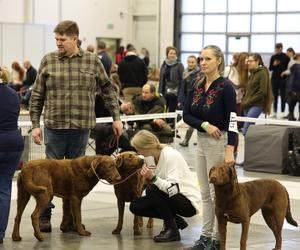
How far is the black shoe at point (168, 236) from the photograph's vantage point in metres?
6.11

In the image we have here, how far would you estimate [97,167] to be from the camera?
6.11m

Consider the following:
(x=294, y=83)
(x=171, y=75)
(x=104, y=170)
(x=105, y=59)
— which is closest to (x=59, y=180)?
(x=104, y=170)

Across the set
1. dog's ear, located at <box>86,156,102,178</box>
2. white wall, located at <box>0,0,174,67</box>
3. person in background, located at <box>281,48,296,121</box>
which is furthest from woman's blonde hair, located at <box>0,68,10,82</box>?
white wall, located at <box>0,0,174,67</box>

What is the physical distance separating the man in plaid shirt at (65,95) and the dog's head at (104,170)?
378 mm

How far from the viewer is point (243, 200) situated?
533cm

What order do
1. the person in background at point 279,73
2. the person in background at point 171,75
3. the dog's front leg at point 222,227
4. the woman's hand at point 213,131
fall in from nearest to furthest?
the dog's front leg at point 222,227, the woman's hand at point 213,131, the person in background at point 171,75, the person in background at point 279,73

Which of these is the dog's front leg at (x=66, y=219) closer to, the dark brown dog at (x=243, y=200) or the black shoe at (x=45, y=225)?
the black shoe at (x=45, y=225)

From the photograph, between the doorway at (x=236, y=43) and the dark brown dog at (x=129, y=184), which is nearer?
the dark brown dog at (x=129, y=184)

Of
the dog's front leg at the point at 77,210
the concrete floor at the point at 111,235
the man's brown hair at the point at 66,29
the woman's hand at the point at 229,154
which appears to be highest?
the man's brown hair at the point at 66,29

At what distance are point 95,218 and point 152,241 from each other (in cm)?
106

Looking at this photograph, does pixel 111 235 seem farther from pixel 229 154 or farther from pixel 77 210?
pixel 229 154

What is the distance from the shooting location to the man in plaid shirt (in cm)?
623

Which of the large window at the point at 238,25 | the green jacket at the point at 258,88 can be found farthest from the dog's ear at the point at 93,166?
the large window at the point at 238,25

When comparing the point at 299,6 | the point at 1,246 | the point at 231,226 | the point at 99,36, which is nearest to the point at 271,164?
the point at 231,226
